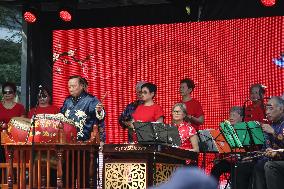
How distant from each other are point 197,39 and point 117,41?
5.31ft

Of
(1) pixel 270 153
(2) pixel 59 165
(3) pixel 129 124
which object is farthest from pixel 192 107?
(2) pixel 59 165

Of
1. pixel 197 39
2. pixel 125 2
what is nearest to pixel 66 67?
pixel 125 2

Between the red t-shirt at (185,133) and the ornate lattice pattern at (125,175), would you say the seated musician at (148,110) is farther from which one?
the ornate lattice pattern at (125,175)

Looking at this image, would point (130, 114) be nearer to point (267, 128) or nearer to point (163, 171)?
point (163, 171)

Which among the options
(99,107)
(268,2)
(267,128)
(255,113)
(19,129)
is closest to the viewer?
(19,129)

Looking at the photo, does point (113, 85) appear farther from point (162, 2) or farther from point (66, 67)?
point (162, 2)

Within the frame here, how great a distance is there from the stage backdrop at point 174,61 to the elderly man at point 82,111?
354 centimetres

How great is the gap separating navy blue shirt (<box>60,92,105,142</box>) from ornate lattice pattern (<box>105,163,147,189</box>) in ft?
2.00

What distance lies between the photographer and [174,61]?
11.3 metres

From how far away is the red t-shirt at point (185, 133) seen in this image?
805 cm

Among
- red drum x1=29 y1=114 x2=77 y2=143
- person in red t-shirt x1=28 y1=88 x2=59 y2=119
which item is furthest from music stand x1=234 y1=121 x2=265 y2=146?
person in red t-shirt x1=28 y1=88 x2=59 y2=119

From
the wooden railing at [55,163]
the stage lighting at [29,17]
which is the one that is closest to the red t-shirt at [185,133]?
the wooden railing at [55,163]

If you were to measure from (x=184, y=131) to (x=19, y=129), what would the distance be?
2189mm

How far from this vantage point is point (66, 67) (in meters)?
12.1
